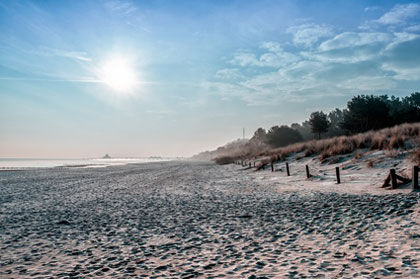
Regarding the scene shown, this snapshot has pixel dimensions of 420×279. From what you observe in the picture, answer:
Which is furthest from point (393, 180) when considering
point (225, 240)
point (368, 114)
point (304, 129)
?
point (304, 129)

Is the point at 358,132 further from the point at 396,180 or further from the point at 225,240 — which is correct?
the point at 225,240

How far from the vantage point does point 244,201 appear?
13.7 meters

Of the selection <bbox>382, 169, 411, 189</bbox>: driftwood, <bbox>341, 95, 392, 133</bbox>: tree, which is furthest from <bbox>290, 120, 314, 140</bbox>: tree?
<bbox>382, 169, 411, 189</bbox>: driftwood

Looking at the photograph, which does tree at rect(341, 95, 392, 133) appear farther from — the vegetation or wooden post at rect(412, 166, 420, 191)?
wooden post at rect(412, 166, 420, 191)

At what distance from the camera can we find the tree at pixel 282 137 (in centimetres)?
6988

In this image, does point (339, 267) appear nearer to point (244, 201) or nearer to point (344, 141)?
point (244, 201)

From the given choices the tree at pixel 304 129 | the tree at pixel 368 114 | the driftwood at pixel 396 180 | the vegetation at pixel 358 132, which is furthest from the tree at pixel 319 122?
the driftwood at pixel 396 180

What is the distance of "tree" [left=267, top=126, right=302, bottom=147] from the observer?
6988 centimetres

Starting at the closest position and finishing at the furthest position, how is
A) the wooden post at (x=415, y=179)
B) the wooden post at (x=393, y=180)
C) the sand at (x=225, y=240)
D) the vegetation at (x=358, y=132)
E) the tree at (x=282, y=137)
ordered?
the sand at (x=225, y=240), the wooden post at (x=415, y=179), the wooden post at (x=393, y=180), the vegetation at (x=358, y=132), the tree at (x=282, y=137)

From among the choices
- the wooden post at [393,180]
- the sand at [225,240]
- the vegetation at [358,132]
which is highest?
the vegetation at [358,132]

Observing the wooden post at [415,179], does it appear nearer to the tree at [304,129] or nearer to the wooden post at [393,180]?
the wooden post at [393,180]

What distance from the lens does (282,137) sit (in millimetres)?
70062

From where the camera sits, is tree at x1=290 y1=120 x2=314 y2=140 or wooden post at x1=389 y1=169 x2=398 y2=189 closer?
wooden post at x1=389 y1=169 x2=398 y2=189

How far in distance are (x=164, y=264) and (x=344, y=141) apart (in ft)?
92.0
